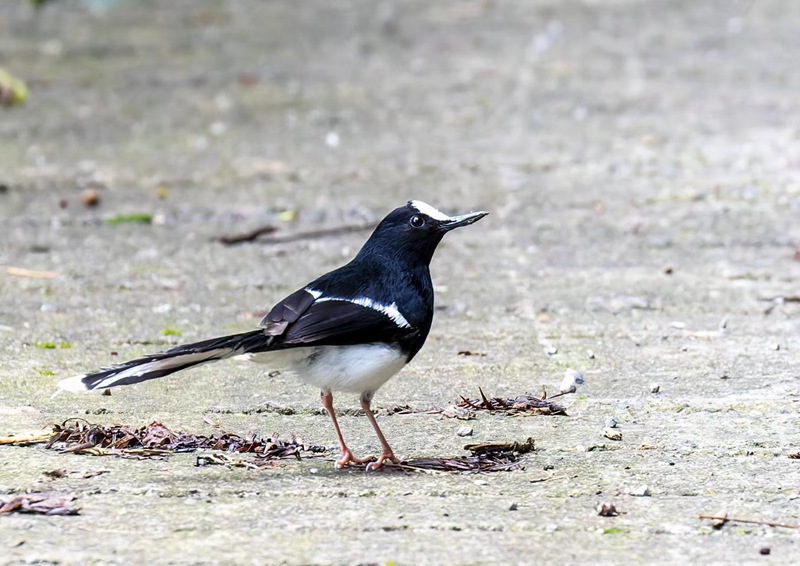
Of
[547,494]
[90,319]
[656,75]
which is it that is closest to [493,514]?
[547,494]

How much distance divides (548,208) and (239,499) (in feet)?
14.0

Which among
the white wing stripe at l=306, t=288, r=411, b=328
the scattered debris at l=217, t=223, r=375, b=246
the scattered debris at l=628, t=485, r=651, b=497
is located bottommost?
the scattered debris at l=628, t=485, r=651, b=497

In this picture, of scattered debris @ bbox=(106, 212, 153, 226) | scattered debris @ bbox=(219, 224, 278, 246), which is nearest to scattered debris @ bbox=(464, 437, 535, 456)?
scattered debris @ bbox=(219, 224, 278, 246)

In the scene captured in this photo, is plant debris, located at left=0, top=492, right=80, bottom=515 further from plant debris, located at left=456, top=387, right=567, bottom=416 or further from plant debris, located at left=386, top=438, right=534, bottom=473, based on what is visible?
plant debris, located at left=456, top=387, right=567, bottom=416

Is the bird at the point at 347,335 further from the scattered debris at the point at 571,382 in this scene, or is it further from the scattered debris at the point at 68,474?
the scattered debris at the point at 571,382

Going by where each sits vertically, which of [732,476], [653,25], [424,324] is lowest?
[732,476]

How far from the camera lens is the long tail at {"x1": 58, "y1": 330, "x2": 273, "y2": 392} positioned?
375 centimetres

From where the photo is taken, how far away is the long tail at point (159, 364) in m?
3.75

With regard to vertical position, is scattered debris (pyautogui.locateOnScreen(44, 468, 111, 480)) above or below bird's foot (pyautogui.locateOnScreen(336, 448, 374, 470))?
above

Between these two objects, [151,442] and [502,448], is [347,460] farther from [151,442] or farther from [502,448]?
[151,442]

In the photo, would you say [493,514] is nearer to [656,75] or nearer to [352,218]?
[352,218]

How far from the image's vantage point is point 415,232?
430cm

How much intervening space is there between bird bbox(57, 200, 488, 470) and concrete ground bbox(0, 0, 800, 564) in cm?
27

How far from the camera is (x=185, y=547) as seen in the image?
3.18m
